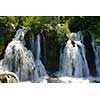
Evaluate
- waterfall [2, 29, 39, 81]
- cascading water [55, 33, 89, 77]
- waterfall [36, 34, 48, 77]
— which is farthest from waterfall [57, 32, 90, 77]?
waterfall [2, 29, 39, 81]

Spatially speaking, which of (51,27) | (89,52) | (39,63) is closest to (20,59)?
(39,63)

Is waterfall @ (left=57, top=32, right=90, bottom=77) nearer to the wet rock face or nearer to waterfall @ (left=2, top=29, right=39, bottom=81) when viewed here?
the wet rock face

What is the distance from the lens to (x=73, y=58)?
5.86 metres

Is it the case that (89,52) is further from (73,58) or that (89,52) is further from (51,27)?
(51,27)

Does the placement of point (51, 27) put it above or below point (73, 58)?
above

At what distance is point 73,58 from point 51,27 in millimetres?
414

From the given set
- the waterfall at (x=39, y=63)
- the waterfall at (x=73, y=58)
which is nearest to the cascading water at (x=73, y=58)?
the waterfall at (x=73, y=58)

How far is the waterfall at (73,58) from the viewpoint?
230 inches

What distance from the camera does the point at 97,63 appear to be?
5.83 metres

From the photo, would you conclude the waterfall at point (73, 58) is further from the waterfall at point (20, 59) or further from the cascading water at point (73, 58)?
the waterfall at point (20, 59)

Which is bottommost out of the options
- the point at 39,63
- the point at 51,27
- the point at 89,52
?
the point at 39,63

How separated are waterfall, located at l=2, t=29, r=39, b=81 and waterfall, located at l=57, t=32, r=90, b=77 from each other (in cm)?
31

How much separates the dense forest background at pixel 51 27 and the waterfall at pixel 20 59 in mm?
60
